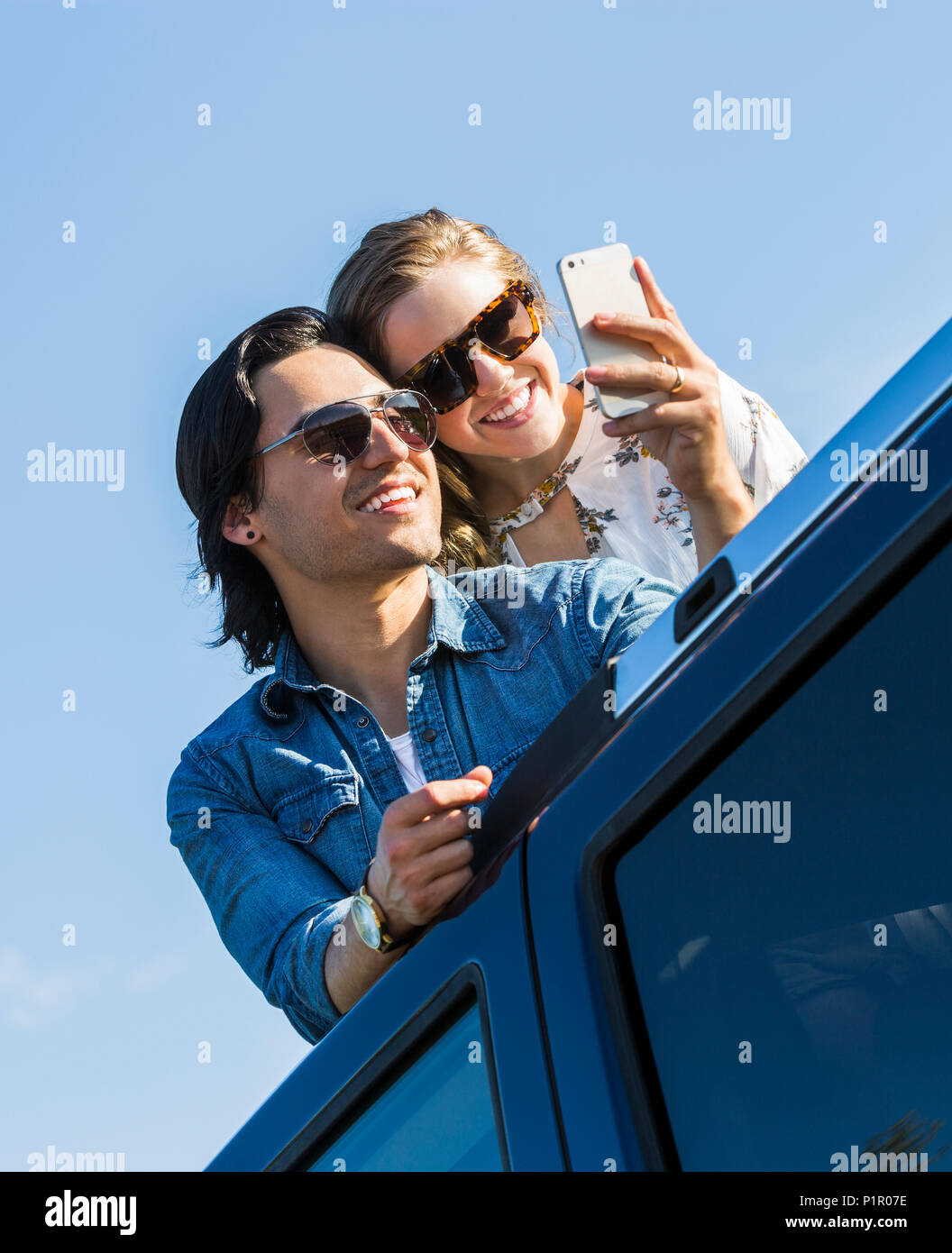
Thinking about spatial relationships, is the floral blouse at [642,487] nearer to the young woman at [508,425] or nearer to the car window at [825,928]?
the young woman at [508,425]

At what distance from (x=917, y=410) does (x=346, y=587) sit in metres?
1.82

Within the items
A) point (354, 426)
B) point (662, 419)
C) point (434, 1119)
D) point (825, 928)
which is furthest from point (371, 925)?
point (354, 426)

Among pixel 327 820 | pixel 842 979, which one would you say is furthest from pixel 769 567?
pixel 327 820

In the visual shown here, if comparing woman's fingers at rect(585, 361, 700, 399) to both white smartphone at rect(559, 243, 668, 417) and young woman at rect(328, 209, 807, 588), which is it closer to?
white smartphone at rect(559, 243, 668, 417)

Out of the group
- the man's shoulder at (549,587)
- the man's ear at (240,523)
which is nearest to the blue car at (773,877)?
the man's shoulder at (549,587)

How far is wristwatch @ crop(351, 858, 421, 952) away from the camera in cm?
156

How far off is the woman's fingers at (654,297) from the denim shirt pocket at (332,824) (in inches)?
41.1

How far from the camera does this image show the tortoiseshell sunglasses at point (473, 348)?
3.21 m

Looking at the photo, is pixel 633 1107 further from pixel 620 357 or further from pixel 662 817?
pixel 620 357

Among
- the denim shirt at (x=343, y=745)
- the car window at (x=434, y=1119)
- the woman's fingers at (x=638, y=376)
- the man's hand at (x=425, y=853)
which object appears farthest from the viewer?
the woman's fingers at (x=638, y=376)

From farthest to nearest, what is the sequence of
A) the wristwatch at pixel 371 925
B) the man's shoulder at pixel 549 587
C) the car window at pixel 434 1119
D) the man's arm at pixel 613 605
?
the man's shoulder at pixel 549 587 → the man's arm at pixel 613 605 → the wristwatch at pixel 371 925 → the car window at pixel 434 1119

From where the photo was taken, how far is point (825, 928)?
1.05m

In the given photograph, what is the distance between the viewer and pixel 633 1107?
1.06 metres

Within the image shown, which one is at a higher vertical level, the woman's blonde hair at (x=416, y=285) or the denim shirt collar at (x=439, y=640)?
the woman's blonde hair at (x=416, y=285)
